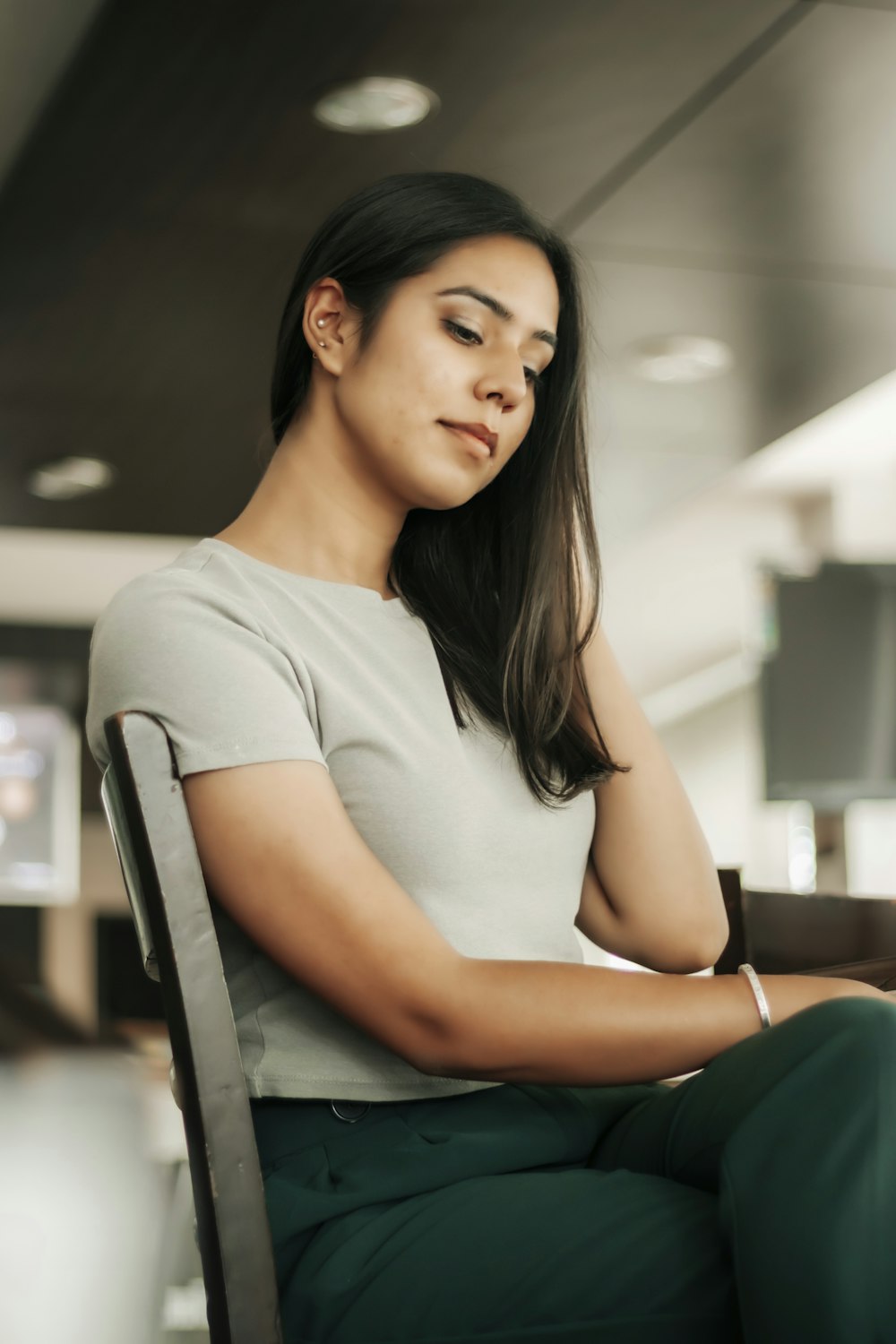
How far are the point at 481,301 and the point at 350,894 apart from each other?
489 millimetres

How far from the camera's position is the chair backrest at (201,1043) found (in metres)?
0.74

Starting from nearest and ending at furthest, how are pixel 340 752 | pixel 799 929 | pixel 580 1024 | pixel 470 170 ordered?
1. pixel 580 1024
2. pixel 340 752
3. pixel 799 929
4. pixel 470 170

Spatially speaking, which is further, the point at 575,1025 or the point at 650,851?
the point at 650,851

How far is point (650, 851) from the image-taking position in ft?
3.72

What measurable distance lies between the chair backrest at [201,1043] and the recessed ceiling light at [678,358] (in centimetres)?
264

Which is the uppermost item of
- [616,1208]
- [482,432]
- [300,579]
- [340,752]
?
[482,432]

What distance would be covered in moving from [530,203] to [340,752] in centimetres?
188

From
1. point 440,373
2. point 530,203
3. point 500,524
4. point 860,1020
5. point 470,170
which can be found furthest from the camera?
point 530,203

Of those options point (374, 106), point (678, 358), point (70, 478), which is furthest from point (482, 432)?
point (70, 478)

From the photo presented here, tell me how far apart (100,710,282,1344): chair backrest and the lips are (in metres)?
0.39

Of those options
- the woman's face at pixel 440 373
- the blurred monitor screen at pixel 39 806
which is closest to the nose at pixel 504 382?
the woman's face at pixel 440 373

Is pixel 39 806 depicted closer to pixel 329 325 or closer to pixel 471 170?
pixel 471 170

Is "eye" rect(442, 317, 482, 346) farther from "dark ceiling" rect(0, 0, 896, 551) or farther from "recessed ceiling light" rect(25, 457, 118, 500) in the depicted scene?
"recessed ceiling light" rect(25, 457, 118, 500)


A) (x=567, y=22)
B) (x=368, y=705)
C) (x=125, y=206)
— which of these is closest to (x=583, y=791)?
(x=368, y=705)
